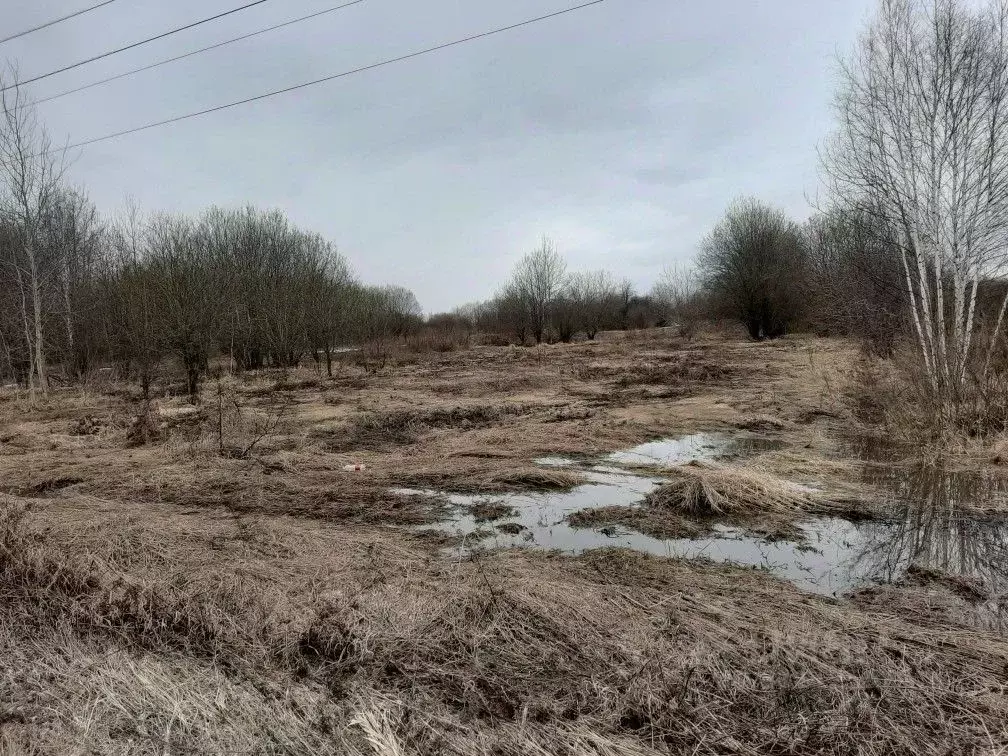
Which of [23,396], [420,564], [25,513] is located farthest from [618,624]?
[23,396]

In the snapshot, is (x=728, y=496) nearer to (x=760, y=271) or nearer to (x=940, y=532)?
(x=940, y=532)

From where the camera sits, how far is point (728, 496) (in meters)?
6.17

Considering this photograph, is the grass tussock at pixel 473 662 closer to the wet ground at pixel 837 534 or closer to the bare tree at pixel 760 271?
the wet ground at pixel 837 534

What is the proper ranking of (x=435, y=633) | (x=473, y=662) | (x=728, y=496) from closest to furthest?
(x=473, y=662) → (x=435, y=633) → (x=728, y=496)

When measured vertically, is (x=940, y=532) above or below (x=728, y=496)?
below

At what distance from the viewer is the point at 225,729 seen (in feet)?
8.83

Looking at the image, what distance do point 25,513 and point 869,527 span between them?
8197mm

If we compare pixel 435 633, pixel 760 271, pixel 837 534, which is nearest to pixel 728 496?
pixel 837 534

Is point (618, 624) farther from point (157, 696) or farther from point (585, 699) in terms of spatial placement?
point (157, 696)

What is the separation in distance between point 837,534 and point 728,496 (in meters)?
1.06

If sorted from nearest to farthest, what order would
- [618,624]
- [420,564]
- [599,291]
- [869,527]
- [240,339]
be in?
[618,624] < [420,564] < [869,527] < [240,339] < [599,291]

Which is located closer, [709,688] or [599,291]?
[709,688]

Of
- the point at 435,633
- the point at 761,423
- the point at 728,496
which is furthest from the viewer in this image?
the point at 761,423

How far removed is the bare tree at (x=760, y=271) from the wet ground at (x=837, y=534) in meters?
32.7
